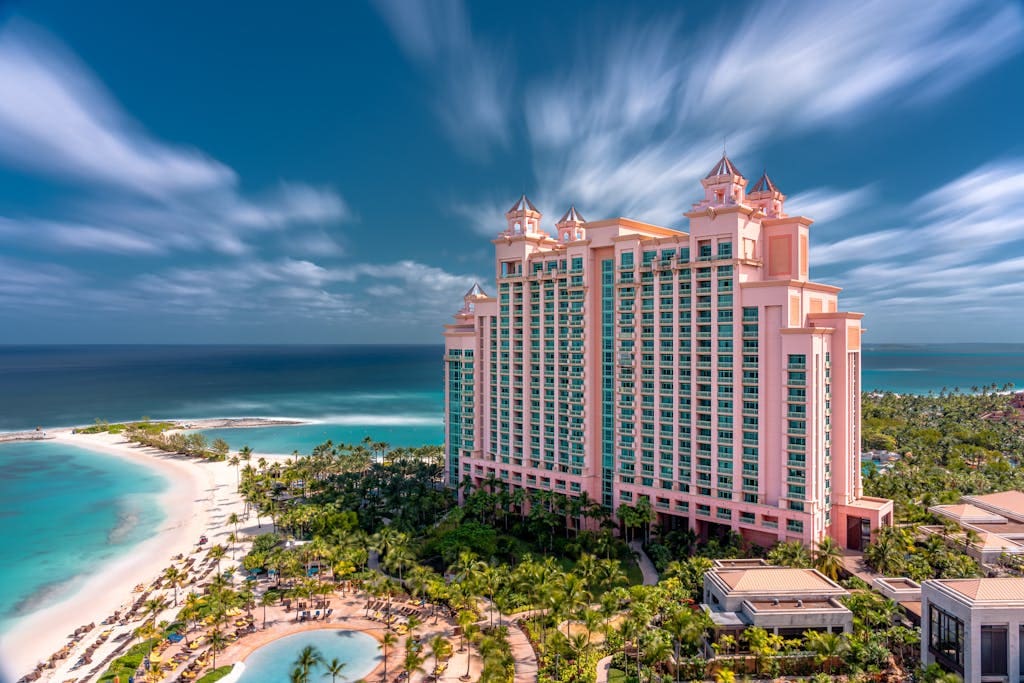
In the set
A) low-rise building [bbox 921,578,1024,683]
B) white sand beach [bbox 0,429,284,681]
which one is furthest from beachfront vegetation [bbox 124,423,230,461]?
low-rise building [bbox 921,578,1024,683]

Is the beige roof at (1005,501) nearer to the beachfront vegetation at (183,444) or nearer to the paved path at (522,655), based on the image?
the paved path at (522,655)

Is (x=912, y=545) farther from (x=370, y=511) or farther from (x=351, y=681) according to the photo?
(x=370, y=511)

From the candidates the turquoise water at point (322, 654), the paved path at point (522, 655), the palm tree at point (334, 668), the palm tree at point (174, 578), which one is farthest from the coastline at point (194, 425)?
the paved path at point (522, 655)

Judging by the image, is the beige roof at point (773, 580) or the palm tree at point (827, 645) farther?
the beige roof at point (773, 580)

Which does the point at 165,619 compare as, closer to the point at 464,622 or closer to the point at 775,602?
the point at 464,622

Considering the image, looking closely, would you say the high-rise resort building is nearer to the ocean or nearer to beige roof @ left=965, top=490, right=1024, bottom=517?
beige roof @ left=965, top=490, right=1024, bottom=517

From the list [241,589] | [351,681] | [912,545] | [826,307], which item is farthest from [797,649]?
[241,589]

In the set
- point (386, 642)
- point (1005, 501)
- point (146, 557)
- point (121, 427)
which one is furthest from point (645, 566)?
point (121, 427)
